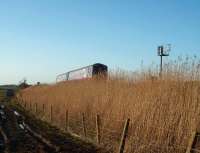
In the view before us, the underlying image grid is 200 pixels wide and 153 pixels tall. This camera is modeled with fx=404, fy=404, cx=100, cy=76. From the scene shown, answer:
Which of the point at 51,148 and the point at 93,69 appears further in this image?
the point at 93,69

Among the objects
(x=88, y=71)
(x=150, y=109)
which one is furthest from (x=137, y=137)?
(x=88, y=71)

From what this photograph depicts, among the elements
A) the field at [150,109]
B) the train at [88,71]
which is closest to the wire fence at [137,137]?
the field at [150,109]

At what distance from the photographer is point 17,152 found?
11.3 meters

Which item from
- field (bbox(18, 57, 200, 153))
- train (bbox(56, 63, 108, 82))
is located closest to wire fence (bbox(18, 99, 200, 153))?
field (bbox(18, 57, 200, 153))

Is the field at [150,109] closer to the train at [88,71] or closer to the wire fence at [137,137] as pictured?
the wire fence at [137,137]

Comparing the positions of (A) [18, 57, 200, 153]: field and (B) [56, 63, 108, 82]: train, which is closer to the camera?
(A) [18, 57, 200, 153]: field

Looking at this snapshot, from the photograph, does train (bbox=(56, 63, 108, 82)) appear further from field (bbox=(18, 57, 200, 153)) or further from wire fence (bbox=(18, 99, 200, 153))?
wire fence (bbox=(18, 99, 200, 153))

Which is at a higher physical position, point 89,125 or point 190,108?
point 190,108

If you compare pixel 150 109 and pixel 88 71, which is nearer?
pixel 150 109

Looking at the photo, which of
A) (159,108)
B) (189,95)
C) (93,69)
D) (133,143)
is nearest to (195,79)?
(189,95)

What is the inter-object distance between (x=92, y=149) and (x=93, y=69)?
69.1 ft

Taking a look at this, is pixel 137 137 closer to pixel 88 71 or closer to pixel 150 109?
pixel 150 109

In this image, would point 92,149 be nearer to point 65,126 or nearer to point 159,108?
point 159,108

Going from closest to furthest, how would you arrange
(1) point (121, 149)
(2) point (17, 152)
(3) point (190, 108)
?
1. (3) point (190, 108)
2. (1) point (121, 149)
3. (2) point (17, 152)
